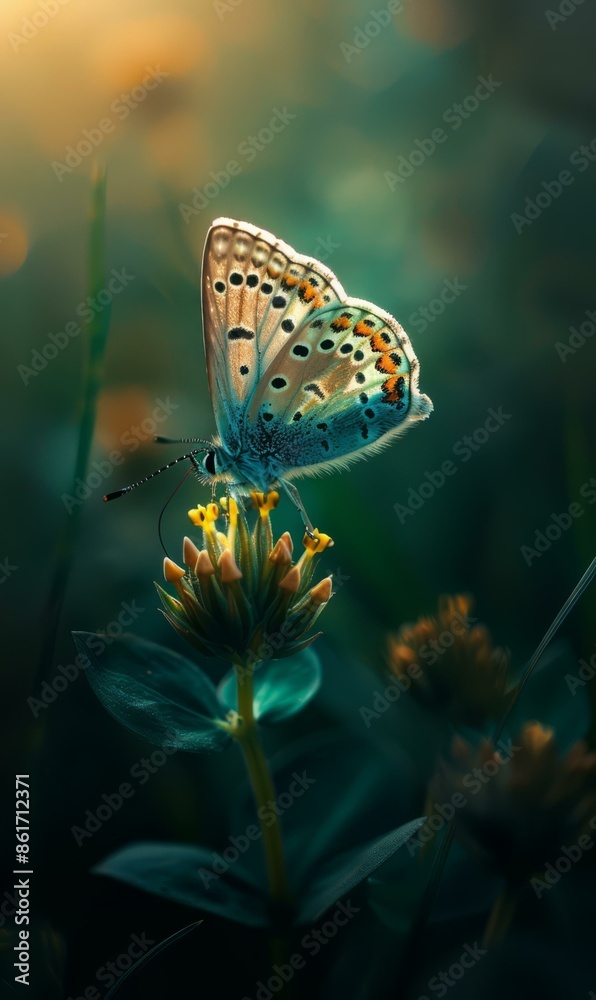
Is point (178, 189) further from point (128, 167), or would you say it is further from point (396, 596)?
point (396, 596)

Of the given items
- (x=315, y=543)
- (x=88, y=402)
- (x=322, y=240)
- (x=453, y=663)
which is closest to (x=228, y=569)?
(x=315, y=543)


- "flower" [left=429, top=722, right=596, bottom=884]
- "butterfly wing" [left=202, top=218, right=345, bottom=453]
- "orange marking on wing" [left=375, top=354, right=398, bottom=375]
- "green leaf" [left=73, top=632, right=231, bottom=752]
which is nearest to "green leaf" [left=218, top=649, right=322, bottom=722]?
"green leaf" [left=73, top=632, right=231, bottom=752]

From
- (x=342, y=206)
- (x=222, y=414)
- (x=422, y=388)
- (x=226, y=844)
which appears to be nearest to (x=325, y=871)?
(x=226, y=844)

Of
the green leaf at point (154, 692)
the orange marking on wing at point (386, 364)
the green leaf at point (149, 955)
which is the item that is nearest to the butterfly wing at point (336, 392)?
the orange marking on wing at point (386, 364)

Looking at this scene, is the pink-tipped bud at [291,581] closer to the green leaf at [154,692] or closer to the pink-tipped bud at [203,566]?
the pink-tipped bud at [203,566]

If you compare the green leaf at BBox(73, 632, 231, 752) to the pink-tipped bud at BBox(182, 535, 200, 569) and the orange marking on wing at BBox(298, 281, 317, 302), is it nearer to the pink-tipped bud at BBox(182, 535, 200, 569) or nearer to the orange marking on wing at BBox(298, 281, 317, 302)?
the pink-tipped bud at BBox(182, 535, 200, 569)
